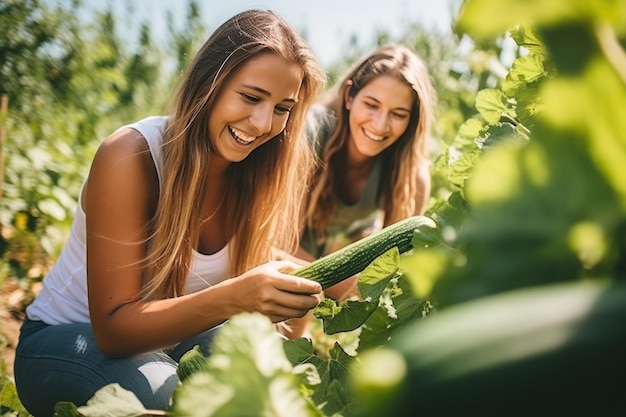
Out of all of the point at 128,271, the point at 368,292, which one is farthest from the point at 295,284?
the point at 128,271

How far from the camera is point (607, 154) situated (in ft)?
1.94

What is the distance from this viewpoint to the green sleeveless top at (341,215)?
138 inches

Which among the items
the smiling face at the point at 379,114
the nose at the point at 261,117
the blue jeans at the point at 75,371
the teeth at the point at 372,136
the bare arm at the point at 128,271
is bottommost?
the blue jeans at the point at 75,371

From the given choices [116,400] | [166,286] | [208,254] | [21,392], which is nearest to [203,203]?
[208,254]

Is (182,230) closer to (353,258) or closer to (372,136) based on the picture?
(353,258)

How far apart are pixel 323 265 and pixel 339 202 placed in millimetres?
1764

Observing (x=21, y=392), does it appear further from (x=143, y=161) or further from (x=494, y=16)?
(x=494, y=16)

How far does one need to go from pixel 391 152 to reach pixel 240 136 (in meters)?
1.52

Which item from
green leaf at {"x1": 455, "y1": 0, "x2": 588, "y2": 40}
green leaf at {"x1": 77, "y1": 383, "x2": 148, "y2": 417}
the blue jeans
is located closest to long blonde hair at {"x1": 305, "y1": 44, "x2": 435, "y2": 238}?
the blue jeans

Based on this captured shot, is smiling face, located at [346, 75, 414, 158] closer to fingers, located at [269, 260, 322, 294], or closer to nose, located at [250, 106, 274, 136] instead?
nose, located at [250, 106, 274, 136]

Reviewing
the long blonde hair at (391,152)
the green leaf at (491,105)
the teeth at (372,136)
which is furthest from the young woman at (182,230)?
the long blonde hair at (391,152)

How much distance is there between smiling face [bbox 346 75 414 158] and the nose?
3.93 feet

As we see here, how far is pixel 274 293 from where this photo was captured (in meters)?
1.65

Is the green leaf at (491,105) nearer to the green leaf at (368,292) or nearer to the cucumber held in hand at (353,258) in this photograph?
the cucumber held in hand at (353,258)
